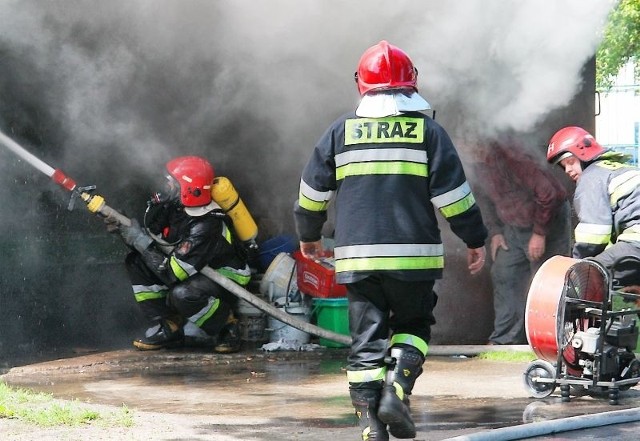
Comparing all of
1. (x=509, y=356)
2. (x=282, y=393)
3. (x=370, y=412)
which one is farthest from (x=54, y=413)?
(x=509, y=356)

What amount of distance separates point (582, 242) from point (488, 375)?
54.6 inches

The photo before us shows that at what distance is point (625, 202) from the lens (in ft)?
23.4

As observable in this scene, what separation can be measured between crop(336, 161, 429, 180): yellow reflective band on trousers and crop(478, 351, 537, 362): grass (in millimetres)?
3598

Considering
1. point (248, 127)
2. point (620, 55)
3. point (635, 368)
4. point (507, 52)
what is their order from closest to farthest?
point (635, 368) < point (507, 52) < point (248, 127) < point (620, 55)

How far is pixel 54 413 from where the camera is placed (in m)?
6.27

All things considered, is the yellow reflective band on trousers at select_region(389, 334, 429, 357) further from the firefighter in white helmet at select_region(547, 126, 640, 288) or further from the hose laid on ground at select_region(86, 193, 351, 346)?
the hose laid on ground at select_region(86, 193, 351, 346)

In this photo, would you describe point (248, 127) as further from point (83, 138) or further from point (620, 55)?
point (620, 55)

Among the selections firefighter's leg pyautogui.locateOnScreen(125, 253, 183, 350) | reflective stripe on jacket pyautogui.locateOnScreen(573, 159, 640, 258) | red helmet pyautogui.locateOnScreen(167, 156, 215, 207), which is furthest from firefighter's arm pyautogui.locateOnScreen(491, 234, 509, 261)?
firefighter's leg pyautogui.locateOnScreen(125, 253, 183, 350)

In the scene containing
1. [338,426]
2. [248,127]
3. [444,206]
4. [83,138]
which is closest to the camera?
[444,206]

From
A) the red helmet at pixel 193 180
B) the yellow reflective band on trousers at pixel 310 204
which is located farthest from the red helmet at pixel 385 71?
the red helmet at pixel 193 180

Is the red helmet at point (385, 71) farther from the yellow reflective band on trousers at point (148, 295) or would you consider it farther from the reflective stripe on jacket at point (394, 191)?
the yellow reflective band on trousers at point (148, 295)

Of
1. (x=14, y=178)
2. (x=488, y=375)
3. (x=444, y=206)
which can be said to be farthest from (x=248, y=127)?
(x=444, y=206)

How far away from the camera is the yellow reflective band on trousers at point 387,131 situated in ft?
18.1

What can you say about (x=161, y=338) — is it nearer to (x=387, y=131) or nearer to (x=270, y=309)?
(x=270, y=309)
